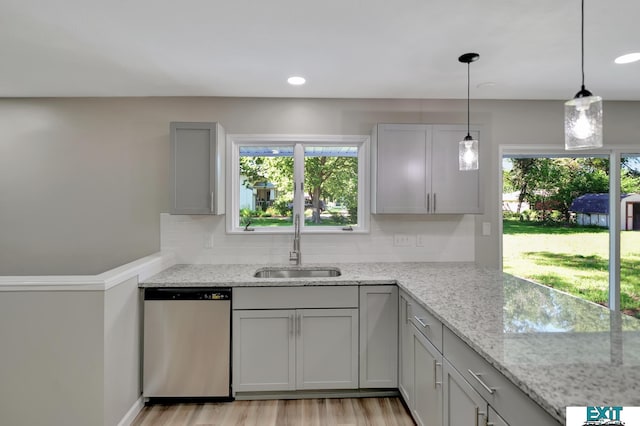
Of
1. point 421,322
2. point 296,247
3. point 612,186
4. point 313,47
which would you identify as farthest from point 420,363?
point 612,186

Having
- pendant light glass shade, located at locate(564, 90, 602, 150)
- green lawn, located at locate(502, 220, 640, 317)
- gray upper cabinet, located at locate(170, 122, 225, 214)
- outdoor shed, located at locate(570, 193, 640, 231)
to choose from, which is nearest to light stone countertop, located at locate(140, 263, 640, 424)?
gray upper cabinet, located at locate(170, 122, 225, 214)

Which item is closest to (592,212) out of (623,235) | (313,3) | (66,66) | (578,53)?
(623,235)

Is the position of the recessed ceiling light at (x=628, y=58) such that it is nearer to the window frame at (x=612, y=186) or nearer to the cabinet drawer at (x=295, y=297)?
the window frame at (x=612, y=186)

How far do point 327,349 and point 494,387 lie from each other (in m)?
1.45

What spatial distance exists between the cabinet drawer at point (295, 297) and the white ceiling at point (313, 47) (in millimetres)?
1628

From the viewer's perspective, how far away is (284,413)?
238 centimetres

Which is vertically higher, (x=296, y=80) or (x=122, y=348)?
(x=296, y=80)

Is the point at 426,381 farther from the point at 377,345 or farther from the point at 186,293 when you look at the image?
the point at 186,293

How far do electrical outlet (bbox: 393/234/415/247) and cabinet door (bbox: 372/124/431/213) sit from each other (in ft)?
1.26

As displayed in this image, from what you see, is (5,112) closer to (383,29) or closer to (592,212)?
(383,29)

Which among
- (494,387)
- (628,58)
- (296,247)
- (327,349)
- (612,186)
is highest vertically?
(628,58)

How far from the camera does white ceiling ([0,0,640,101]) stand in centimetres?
178

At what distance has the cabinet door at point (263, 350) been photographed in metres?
2.48

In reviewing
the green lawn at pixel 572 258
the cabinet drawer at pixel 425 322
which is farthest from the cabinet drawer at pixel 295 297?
the green lawn at pixel 572 258
